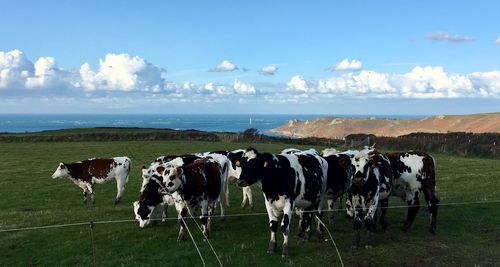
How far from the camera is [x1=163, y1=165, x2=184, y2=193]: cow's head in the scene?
11594mm

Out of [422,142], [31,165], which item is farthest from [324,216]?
[422,142]

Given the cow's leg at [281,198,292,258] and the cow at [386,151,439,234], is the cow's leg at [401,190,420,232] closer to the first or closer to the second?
the cow at [386,151,439,234]

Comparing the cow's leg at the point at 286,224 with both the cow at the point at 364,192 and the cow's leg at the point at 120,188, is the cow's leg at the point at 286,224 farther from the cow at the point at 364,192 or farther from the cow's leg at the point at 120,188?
the cow's leg at the point at 120,188

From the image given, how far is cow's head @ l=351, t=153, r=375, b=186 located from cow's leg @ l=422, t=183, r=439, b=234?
2930 mm

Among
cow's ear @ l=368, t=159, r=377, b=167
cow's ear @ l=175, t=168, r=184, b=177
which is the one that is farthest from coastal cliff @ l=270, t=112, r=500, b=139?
cow's ear @ l=175, t=168, r=184, b=177

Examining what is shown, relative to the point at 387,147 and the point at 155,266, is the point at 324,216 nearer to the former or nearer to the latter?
the point at 155,266

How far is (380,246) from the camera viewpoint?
1146cm

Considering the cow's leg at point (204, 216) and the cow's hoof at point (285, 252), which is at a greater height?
the cow's leg at point (204, 216)

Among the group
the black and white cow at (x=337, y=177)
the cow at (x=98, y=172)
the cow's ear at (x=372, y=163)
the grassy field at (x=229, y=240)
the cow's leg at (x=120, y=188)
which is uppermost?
the cow's ear at (x=372, y=163)

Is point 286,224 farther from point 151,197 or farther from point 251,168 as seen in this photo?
point 151,197

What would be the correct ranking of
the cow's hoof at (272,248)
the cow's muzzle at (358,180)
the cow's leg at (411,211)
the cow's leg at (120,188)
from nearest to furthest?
1. the cow's hoof at (272,248)
2. the cow's muzzle at (358,180)
3. the cow's leg at (411,211)
4. the cow's leg at (120,188)

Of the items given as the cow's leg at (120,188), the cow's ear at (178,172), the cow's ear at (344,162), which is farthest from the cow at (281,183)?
the cow's leg at (120,188)

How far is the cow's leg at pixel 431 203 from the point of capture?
13.0m

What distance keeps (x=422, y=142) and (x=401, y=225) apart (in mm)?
37984
